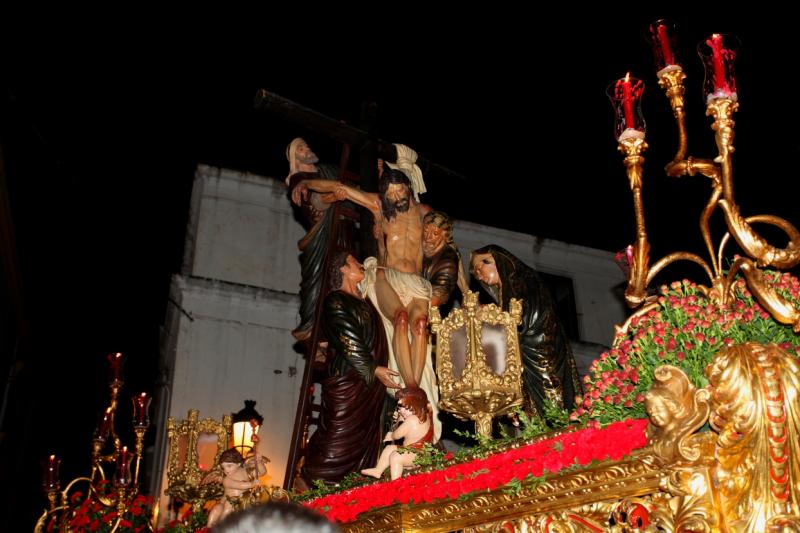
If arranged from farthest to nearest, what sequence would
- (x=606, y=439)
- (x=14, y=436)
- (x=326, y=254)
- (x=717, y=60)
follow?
(x=14, y=436)
(x=326, y=254)
(x=717, y=60)
(x=606, y=439)

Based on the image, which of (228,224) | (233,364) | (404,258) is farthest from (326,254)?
(228,224)

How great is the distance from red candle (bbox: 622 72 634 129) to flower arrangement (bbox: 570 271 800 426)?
3.00 ft

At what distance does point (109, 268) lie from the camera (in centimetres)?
1361

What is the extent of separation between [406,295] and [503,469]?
119 inches

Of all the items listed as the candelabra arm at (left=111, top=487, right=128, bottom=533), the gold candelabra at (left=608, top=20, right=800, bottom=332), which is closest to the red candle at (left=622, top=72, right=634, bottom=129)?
the gold candelabra at (left=608, top=20, right=800, bottom=332)

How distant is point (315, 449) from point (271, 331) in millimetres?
6711

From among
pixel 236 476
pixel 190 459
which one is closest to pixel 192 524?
pixel 236 476

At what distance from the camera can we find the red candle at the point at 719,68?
159 inches

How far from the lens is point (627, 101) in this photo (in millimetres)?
4379

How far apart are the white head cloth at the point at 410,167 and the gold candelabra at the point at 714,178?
3.75 m

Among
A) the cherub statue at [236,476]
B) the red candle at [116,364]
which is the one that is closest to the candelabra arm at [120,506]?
the red candle at [116,364]

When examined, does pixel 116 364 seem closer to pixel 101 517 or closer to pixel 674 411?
pixel 101 517

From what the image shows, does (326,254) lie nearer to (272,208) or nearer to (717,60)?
Result: (717,60)

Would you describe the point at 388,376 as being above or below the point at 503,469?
above
